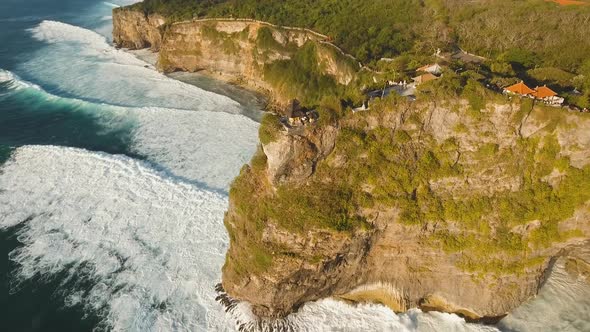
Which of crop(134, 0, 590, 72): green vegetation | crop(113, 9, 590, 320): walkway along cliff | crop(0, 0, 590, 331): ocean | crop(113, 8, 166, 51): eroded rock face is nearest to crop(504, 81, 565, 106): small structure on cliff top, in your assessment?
crop(113, 9, 590, 320): walkway along cliff

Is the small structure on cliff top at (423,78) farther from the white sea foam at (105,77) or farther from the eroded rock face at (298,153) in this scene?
the white sea foam at (105,77)

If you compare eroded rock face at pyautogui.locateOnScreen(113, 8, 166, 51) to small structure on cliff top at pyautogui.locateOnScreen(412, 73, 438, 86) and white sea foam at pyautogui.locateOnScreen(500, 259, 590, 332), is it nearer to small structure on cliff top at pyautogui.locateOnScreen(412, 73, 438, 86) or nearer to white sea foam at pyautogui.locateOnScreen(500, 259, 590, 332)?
small structure on cliff top at pyautogui.locateOnScreen(412, 73, 438, 86)

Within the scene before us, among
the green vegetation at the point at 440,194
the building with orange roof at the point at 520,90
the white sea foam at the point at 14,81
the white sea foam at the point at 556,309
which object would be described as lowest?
the white sea foam at the point at 14,81

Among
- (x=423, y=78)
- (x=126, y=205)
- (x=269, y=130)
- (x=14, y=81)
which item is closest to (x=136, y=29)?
(x=14, y=81)

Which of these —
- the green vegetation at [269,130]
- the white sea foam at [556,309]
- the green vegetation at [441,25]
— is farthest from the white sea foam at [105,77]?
the white sea foam at [556,309]

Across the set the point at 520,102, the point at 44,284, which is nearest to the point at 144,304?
the point at 44,284

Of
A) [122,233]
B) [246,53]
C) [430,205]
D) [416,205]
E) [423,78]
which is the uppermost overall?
[423,78]

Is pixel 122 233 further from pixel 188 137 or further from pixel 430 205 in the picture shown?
pixel 430 205
